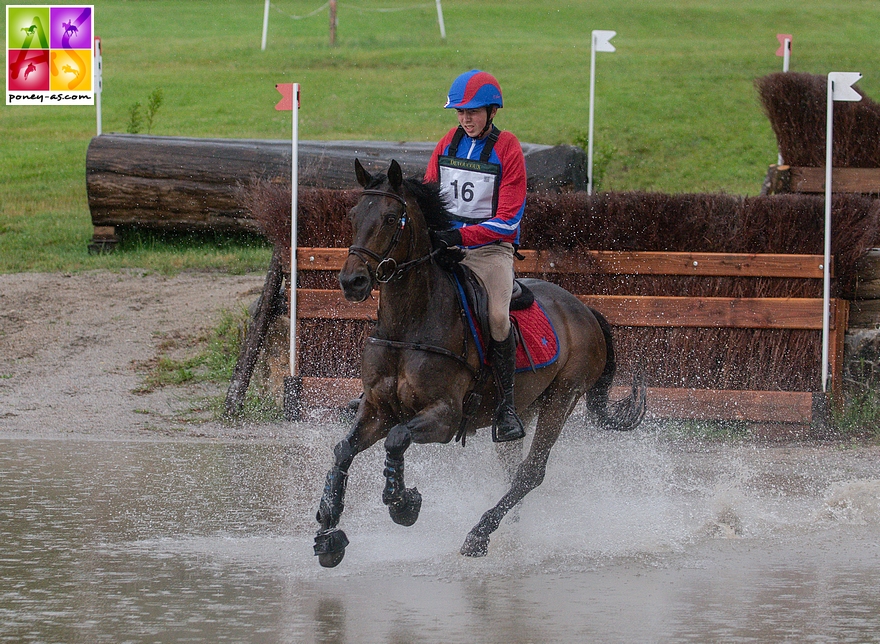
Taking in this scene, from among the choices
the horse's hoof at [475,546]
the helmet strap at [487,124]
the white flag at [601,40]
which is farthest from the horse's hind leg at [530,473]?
the white flag at [601,40]

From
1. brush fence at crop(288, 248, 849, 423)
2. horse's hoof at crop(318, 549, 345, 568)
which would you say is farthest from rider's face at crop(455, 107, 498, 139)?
brush fence at crop(288, 248, 849, 423)

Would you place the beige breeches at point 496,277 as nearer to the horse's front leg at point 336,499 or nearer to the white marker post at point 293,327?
the horse's front leg at point 336,499

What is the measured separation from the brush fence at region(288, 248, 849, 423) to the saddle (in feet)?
9.70

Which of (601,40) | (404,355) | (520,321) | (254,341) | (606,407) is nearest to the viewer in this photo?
(404,355)

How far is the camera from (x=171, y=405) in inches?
420

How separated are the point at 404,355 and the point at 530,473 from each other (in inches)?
52.6

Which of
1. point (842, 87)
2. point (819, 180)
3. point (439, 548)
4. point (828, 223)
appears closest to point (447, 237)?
point (439, 548)

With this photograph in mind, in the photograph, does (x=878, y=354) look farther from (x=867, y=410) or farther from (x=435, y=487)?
(x=435, y=487)

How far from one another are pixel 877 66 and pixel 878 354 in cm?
2365

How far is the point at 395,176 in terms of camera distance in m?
5.98

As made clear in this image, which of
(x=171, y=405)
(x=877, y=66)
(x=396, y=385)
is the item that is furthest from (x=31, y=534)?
(x=877, y=66)

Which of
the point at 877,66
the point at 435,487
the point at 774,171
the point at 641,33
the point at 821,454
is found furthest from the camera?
the point at 641,33

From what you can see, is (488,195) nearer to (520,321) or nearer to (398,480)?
(520,321)

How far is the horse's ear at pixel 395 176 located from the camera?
593 cm
